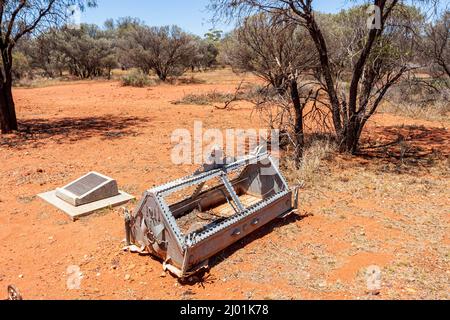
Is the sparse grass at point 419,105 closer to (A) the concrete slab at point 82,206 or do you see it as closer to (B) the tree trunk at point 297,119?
(B) the tree trunk at point 297,119

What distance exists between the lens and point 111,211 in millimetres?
5520

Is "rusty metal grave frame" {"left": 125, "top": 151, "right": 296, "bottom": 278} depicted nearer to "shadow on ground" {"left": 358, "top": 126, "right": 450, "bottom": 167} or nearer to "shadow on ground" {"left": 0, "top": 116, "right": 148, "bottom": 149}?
"shadow on ground" {"left": 358, "top": 126, "right": 450, "bottom": 167}

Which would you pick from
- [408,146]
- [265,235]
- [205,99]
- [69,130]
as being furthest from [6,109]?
[408,146]

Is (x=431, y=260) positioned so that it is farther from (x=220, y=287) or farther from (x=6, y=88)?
(x=6, y=88)

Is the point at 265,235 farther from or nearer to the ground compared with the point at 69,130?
nearer to the ground

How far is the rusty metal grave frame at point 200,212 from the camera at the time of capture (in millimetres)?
3727

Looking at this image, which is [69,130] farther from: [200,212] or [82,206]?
[200,212]

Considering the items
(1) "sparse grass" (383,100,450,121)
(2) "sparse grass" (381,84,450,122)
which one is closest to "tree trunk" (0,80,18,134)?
(2) "sparse grass" (381,84,450,122)

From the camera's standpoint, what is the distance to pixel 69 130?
11125mm

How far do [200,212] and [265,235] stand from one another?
975 millimetres

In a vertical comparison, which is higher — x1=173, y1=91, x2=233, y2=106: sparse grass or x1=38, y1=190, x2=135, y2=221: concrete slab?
x1=173, y1=91, x2=233, y2=106: sparse grass

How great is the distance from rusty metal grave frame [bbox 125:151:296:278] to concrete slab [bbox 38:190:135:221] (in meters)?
1.37

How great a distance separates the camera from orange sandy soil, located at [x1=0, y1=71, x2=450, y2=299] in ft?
12.1
